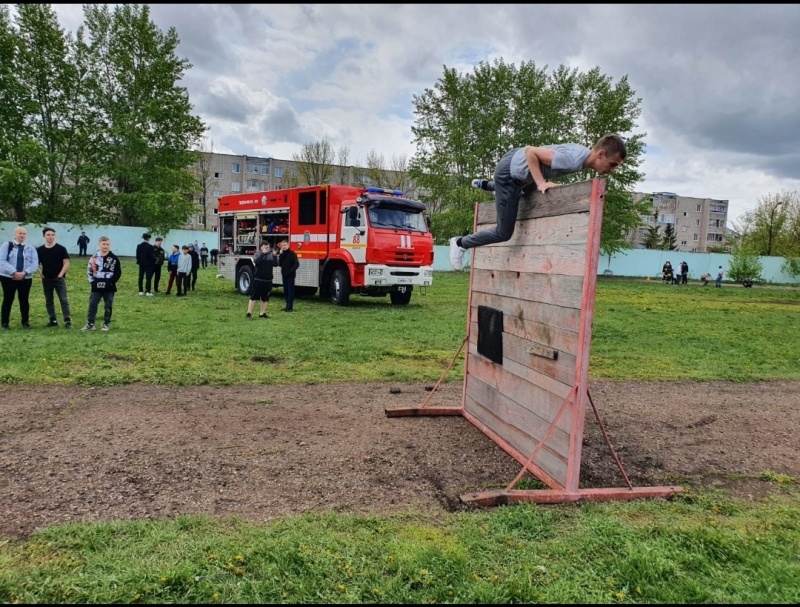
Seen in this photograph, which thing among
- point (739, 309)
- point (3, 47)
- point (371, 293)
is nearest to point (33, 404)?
point (371, 293)

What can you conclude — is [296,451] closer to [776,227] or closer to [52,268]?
[52,268]

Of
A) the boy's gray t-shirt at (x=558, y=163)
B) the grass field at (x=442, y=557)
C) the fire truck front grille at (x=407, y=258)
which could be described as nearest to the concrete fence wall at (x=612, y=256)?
the fire truck front grille at (x=407, y=258)

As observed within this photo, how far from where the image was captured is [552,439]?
4211mm

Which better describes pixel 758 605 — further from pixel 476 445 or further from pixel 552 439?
pixel 476 445

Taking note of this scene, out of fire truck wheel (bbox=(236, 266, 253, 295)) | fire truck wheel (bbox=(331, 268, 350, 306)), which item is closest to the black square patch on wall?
fire truck wheel (bbox=(331, 268, 350, 306))

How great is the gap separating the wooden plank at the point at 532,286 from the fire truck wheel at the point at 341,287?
1035 centimetres

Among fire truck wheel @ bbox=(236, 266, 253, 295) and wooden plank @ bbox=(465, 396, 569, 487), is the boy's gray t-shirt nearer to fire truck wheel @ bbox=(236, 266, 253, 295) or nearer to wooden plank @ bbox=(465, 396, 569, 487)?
wooden plank @ bbox=(465, 396, 569, 487)

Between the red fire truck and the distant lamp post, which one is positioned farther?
the distant lamp post

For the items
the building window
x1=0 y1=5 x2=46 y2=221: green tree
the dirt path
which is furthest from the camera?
the building window

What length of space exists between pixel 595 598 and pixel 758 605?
0.75 meters

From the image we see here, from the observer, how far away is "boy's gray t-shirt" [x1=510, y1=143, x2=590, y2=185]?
13.6 ft

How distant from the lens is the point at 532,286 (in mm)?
4559

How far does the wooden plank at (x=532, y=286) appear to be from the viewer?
13.0 ft

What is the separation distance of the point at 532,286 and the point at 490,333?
0.87 meters
